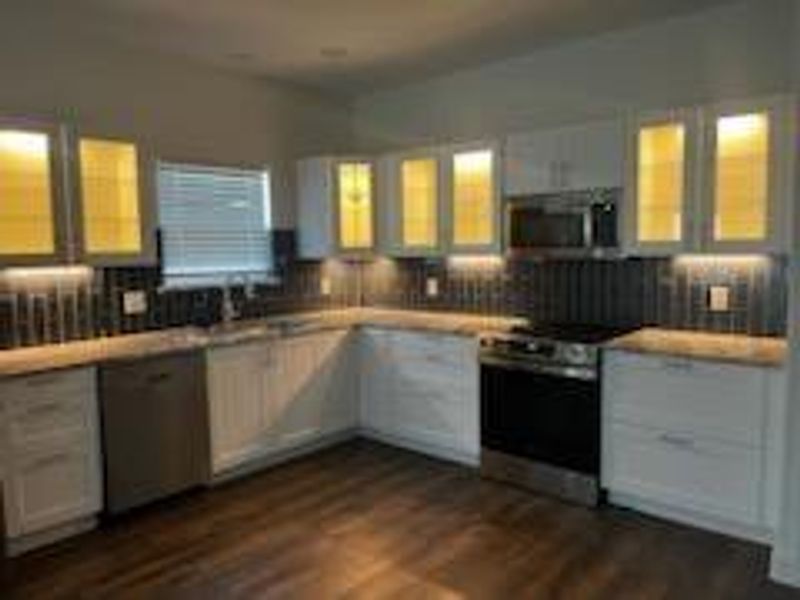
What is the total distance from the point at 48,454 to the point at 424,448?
2.34m

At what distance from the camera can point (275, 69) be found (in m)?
4.45

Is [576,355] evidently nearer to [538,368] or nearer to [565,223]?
[538,368]

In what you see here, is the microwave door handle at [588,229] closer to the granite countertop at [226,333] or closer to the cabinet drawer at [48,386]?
the granite countertop at [226,333]

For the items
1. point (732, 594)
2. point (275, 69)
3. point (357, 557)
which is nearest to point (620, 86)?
point (275, 69)

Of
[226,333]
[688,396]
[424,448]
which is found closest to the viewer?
[688,396]

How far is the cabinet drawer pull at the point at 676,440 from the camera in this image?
3148mm

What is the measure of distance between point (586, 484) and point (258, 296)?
2.69m

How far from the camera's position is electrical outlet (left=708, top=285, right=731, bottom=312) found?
11.5ft

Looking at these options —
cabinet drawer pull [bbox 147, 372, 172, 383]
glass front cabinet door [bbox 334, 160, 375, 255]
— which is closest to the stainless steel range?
glass front cabinet door [bbox 334, 160, 375, 255]

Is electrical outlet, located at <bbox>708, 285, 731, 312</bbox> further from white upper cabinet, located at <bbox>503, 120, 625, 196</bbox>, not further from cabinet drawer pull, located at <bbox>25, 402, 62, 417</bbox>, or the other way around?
cabinet drawer pull, located at <bbox>25, 402, 62, 417</bbox>

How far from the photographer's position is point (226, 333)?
13.3 ft

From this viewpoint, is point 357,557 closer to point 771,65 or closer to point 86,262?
point 86,262

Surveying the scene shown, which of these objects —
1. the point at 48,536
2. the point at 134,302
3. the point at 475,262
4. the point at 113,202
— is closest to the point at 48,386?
the point at 48,536

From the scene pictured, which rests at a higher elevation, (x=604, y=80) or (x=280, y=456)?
(x=604, y=80)
